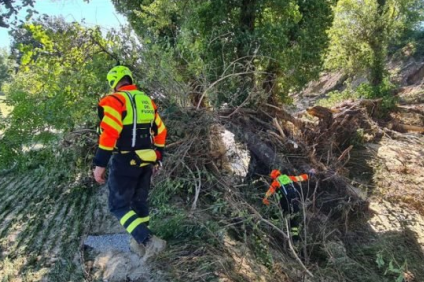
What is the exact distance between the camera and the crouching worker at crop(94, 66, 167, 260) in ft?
9.92

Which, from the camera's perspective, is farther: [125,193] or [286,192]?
[286,192]

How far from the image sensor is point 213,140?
5508 mm

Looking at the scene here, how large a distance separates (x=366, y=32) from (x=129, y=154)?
35.9 feet

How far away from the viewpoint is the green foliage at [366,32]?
453 inches

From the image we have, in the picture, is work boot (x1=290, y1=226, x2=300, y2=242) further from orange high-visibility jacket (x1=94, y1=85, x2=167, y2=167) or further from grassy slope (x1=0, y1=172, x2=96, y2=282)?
grassy slope (x1=0, y1=172, x2=96, y2=282)

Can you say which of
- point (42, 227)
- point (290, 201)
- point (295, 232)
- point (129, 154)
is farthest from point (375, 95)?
point (42, 227)

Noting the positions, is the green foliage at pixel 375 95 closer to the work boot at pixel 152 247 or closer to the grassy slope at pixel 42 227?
the grassy slope at pixel 42 227

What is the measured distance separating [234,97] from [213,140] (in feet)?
3.33

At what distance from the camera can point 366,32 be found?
11.7 metres

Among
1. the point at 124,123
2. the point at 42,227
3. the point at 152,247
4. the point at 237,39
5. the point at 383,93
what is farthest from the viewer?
the point at 383,93

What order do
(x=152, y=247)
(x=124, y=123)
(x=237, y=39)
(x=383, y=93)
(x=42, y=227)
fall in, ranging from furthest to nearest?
1. (x=383, y=93)
2. (x=237, y=39)
3. (x=42, y=227)
4. (x=152, y=247)
5. (x=124, y=123)

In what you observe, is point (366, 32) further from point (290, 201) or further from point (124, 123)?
point (124, 123)

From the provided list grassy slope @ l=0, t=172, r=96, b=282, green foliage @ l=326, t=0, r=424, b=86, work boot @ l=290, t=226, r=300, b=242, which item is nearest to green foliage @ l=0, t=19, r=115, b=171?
grassy slope @ l=0, t=172, r=96, b=282

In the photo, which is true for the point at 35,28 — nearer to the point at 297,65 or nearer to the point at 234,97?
the point at 234,97
